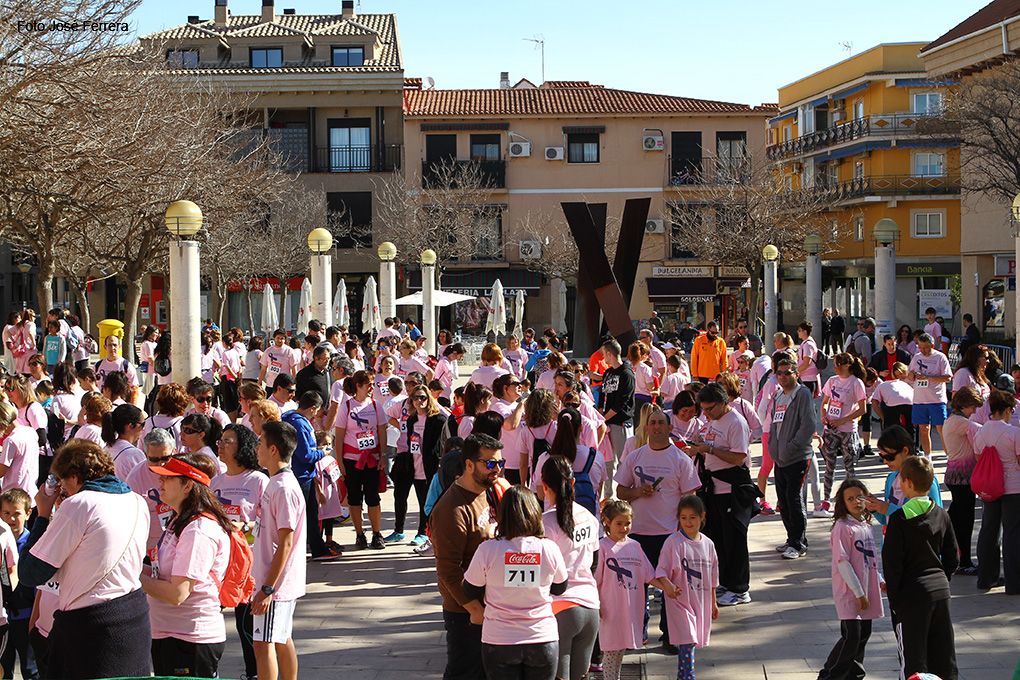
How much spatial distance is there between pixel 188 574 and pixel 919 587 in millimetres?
3694

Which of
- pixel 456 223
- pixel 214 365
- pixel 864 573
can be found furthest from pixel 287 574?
pixel 456 223

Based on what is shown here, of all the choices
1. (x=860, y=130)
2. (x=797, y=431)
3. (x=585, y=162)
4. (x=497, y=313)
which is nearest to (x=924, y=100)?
(x=860, y=130)

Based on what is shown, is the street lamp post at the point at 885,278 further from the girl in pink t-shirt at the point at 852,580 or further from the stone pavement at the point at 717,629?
the girl in pink t-shirt at the point at 852,580

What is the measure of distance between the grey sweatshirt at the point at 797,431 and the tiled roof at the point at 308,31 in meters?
43.1

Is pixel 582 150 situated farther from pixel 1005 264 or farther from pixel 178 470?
pixel 178 470

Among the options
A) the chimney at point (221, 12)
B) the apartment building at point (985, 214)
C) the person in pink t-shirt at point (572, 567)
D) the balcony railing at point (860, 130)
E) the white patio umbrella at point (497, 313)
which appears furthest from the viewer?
the chimney at point (221, 12)

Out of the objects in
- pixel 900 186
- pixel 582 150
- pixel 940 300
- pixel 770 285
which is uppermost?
pixel 582 150

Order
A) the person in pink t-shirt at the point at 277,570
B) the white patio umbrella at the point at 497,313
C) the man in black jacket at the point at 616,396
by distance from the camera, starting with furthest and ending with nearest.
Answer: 1. the white patio umbrella at the point at 497,313
2. the man in black jacket at the point at 616,396
3. the person in pink t-shirt at the point at 277,570

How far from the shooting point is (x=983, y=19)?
1655 inches

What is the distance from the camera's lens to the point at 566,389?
34.7 feet

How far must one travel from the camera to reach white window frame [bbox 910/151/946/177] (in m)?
55.7

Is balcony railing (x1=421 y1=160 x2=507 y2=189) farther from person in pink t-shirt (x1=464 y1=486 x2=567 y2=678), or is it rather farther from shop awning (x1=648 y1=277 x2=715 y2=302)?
person in pink t-shirt (x1=464 y1=486 x2=567 y2=678)

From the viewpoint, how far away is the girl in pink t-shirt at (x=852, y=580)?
7188 mm

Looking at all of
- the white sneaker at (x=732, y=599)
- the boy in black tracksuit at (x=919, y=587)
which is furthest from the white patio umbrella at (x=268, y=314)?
the boy in black tracksuit at (x=919, y=587)
